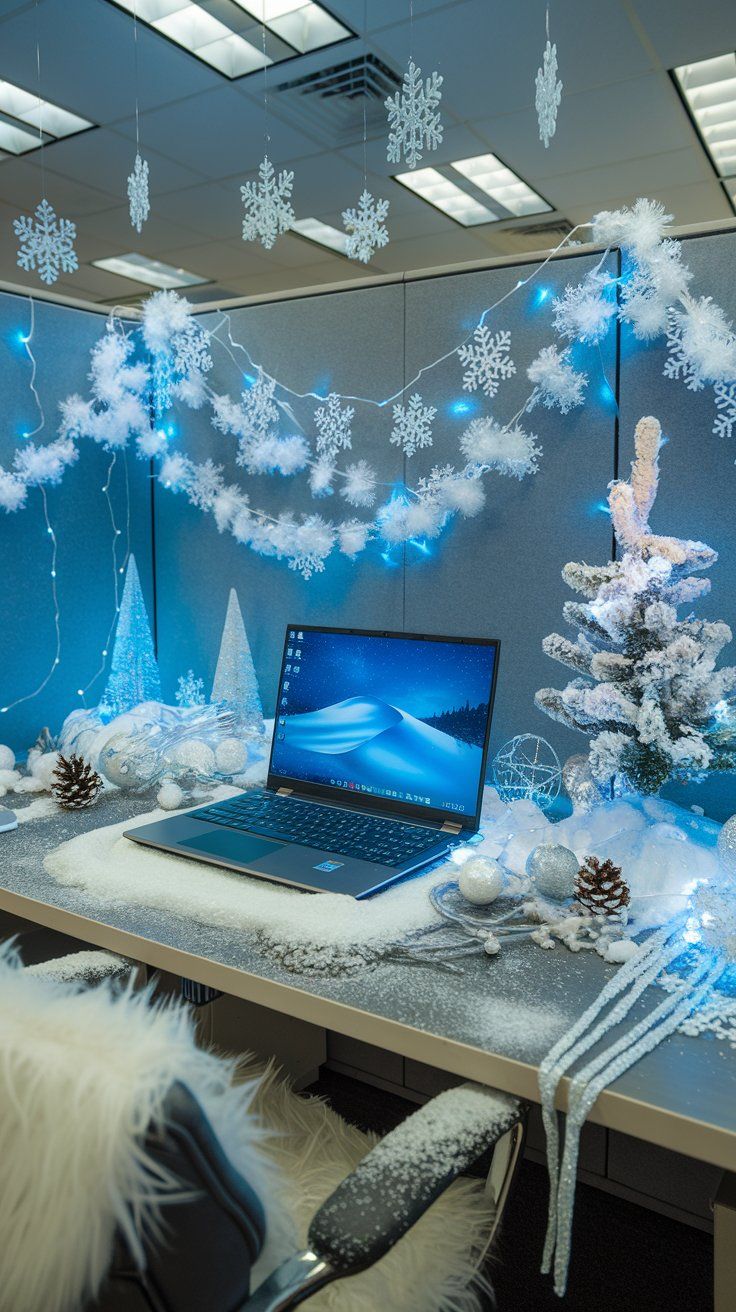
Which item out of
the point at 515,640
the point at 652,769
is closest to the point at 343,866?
the point at 652,769

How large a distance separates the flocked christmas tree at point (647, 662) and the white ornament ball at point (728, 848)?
0.12m

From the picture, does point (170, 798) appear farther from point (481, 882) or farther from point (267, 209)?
point (267, 209)

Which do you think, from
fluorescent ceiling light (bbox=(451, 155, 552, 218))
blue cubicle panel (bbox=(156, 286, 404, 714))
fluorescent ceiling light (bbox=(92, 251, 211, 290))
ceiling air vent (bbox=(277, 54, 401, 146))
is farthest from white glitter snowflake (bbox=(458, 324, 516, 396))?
fluorescent ceiling light (bbox=(92, 251, 211, 290))

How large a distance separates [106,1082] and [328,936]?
1.29ft

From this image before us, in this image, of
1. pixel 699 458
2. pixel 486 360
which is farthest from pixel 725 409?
pixel 486 360

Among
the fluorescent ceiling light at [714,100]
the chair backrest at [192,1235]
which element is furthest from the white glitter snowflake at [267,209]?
the fluorescent ceiling light at [714,100]

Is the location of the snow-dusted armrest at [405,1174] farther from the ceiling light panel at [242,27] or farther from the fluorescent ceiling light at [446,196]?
the fluorescent ceiling light at [446,196]

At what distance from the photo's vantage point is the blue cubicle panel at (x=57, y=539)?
5.16 ft

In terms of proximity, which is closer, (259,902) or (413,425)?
(259,902)

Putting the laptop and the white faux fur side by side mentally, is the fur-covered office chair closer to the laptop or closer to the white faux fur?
the white faux fur

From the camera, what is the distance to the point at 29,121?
3.35 m

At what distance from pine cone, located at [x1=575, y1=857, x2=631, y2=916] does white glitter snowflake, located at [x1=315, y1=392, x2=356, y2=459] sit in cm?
88

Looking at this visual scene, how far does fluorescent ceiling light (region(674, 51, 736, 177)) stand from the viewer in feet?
9.18

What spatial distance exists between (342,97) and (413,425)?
2291mm
